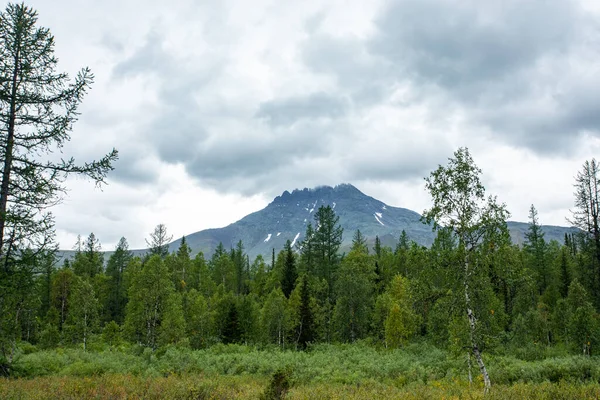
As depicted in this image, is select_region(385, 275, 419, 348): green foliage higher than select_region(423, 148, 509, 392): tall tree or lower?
lower

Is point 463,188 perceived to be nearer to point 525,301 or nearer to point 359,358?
point 359,358

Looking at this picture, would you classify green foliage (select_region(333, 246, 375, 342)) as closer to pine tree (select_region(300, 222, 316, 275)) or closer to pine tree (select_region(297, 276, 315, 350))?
pine tree (select_region(297, 276, 315, 350))

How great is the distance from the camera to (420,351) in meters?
37.5

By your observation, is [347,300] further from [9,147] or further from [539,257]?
[9,147]

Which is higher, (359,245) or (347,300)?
(359,245)

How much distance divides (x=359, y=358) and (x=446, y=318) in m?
18.3

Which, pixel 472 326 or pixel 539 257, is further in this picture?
pixel 539 257

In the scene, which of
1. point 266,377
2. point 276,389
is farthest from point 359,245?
point 276,389

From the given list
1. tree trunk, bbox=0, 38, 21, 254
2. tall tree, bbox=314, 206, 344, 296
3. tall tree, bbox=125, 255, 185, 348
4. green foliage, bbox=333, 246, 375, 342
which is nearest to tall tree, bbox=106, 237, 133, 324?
tall tree, bbox=125, 255, 185, 348

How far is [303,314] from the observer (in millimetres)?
45844

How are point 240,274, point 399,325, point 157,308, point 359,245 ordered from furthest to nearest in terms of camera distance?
1. point 240,274
2. point 359,245
3. point 399,325
4. point 157,308

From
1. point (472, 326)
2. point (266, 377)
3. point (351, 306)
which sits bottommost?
point (266, 377)

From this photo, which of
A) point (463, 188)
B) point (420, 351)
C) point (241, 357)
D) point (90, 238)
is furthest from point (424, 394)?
point (90, 238)

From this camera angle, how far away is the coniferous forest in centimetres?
1118
